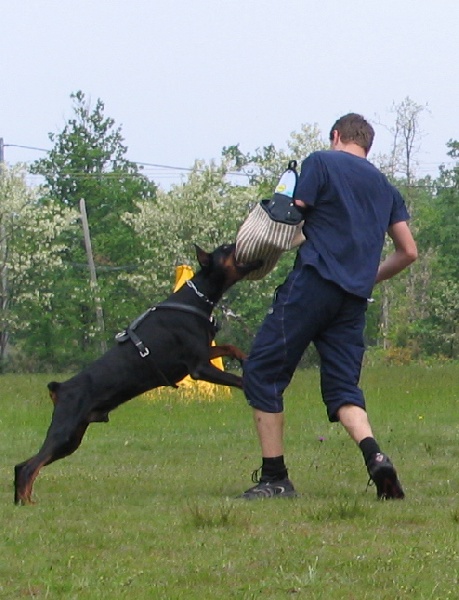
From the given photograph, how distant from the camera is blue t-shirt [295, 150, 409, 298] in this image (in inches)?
247

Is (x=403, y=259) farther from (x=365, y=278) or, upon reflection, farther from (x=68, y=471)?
(x=68, y=471)

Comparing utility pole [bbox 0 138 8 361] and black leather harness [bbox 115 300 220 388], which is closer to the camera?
black leather harness [bbox 115 300 220 388]

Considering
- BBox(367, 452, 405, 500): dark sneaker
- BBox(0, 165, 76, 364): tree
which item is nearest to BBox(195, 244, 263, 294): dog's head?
BBox(367, 452, 405, 500): dark sneaker

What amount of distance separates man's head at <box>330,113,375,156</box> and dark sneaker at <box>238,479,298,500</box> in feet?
6.23

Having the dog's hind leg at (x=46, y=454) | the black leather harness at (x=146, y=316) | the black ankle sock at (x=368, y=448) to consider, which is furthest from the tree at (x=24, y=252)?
the black ankle sock at (x=368, y=448)

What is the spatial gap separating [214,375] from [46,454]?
109 centimetres

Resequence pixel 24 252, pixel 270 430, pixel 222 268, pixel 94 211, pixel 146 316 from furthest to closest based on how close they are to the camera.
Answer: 1. pixel 94 211
2. pixel 24 252
3. pixel 222 268
4. pixel 146 316
5. pixel 270 430

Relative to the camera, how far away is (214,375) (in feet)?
23.0

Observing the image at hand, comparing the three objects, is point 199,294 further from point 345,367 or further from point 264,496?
point 264,496

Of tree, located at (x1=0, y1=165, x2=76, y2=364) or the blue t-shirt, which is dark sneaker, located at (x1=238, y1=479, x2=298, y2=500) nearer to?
the blue t-shirt

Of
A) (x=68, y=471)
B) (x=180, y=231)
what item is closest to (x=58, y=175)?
(x=180, y=231)

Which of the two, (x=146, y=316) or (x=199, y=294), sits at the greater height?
(x=199, y=294)

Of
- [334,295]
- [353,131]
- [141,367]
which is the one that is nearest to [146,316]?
[141,367]

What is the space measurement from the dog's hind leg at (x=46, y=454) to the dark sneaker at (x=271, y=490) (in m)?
0.99
